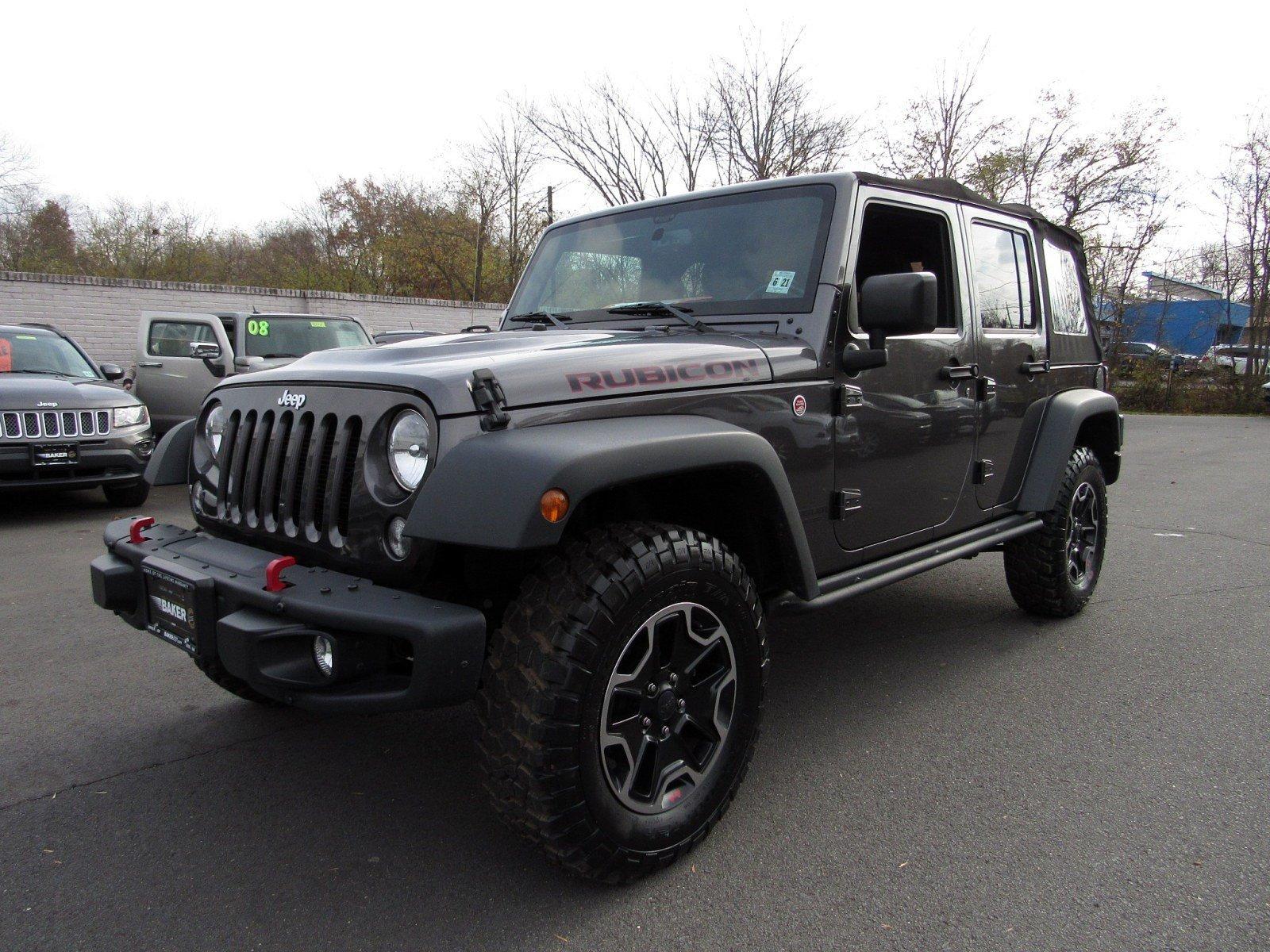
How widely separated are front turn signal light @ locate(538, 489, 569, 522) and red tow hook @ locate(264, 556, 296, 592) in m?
0.73

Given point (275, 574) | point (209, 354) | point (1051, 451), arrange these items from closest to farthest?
point (275, 574) < point (1051, 451) < point (209, 354)

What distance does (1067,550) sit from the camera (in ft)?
14.1

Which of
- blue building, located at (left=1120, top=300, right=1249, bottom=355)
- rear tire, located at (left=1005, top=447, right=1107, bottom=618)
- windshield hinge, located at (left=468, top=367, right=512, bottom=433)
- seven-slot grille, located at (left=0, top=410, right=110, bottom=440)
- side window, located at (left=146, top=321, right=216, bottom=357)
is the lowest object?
rear tire, located at (left=1005, top=447, right=1107, bottom=618)

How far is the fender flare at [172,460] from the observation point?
3.05 meters

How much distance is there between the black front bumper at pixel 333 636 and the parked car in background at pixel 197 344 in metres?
7.86

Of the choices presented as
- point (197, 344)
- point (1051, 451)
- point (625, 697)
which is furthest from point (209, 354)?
point (625, 697)

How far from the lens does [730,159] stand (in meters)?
24.0

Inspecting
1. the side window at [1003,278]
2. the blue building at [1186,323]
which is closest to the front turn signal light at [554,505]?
the side window at [1003,278]

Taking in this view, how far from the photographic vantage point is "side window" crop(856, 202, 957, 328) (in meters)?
3.16

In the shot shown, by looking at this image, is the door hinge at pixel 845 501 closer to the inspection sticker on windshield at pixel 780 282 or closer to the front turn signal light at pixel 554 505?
the inspection sticker on windshield at pixel 780 282

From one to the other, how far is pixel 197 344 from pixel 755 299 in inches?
346

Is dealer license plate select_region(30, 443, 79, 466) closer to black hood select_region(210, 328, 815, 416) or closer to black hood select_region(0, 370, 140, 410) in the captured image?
black hood select_region(0, 370, 140, 410)

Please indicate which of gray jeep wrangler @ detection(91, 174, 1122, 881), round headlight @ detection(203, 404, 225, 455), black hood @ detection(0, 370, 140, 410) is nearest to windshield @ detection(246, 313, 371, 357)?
black hood @ detection(0, 370, 140, 410)

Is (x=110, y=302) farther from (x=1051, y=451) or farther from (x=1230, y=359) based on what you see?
(x=1230, y=359)
